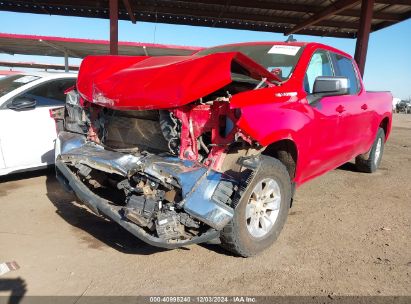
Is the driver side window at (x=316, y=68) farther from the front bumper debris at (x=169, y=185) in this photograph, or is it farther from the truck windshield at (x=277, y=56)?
the front bumper debris at (x=169, y=185)

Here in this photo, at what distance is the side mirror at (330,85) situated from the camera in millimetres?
3492

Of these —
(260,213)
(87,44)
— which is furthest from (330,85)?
(87,44)

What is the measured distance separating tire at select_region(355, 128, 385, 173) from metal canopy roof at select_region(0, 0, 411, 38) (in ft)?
17.6

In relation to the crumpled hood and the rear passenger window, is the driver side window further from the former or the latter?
the crumpled hood

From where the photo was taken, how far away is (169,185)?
268cm

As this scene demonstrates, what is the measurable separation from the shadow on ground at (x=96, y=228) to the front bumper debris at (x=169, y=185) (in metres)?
0.50

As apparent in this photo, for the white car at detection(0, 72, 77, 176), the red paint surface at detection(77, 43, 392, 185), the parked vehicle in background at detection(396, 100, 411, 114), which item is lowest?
the parked vehicle in background at detection(396, 100, 411, 114)

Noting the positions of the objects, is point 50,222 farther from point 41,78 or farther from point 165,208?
point 41,78

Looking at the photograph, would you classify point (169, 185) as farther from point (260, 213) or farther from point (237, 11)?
point (237, 11)

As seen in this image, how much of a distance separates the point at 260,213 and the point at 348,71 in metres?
2.75

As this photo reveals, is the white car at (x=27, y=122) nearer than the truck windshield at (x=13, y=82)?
Yes

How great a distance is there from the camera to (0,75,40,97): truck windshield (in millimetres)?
4947

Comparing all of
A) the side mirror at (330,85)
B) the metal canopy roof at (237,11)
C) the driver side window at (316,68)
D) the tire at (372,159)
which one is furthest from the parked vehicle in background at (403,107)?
the side mirror at (330,85)

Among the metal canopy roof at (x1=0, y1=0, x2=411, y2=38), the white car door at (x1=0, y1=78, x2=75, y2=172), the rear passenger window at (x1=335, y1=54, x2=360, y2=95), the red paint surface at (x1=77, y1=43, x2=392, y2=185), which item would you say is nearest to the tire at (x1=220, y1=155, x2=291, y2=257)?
the red paint surface at (x1=77, y1=43, x2=392, y2=185)
